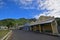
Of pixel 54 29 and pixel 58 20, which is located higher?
pixel 58 20

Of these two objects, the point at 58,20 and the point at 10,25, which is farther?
the point at 10,25

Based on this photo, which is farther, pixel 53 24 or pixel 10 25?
pixel 10 25

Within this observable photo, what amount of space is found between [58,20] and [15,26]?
440ft

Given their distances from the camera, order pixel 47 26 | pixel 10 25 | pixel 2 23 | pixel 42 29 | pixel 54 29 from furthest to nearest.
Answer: pixel 2 23 < pixel 10 25 < pixel 42 29 < pixel 47 26 < pixel 54 29

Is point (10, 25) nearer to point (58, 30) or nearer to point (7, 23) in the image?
point (7, 23)

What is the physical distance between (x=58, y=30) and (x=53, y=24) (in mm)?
2049

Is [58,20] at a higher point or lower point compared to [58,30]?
higher

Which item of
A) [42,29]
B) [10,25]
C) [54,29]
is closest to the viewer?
[54,29]

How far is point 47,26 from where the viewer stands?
149 feet

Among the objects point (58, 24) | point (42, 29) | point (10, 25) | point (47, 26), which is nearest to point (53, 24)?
point (58, 24)

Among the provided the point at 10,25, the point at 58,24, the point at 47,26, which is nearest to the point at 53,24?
the point at 58,24

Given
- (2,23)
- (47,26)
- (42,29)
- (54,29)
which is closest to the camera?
(54,29)

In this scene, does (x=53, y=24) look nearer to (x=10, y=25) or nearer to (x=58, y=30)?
(x=58, y=30)

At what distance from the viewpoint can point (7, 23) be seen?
167m
